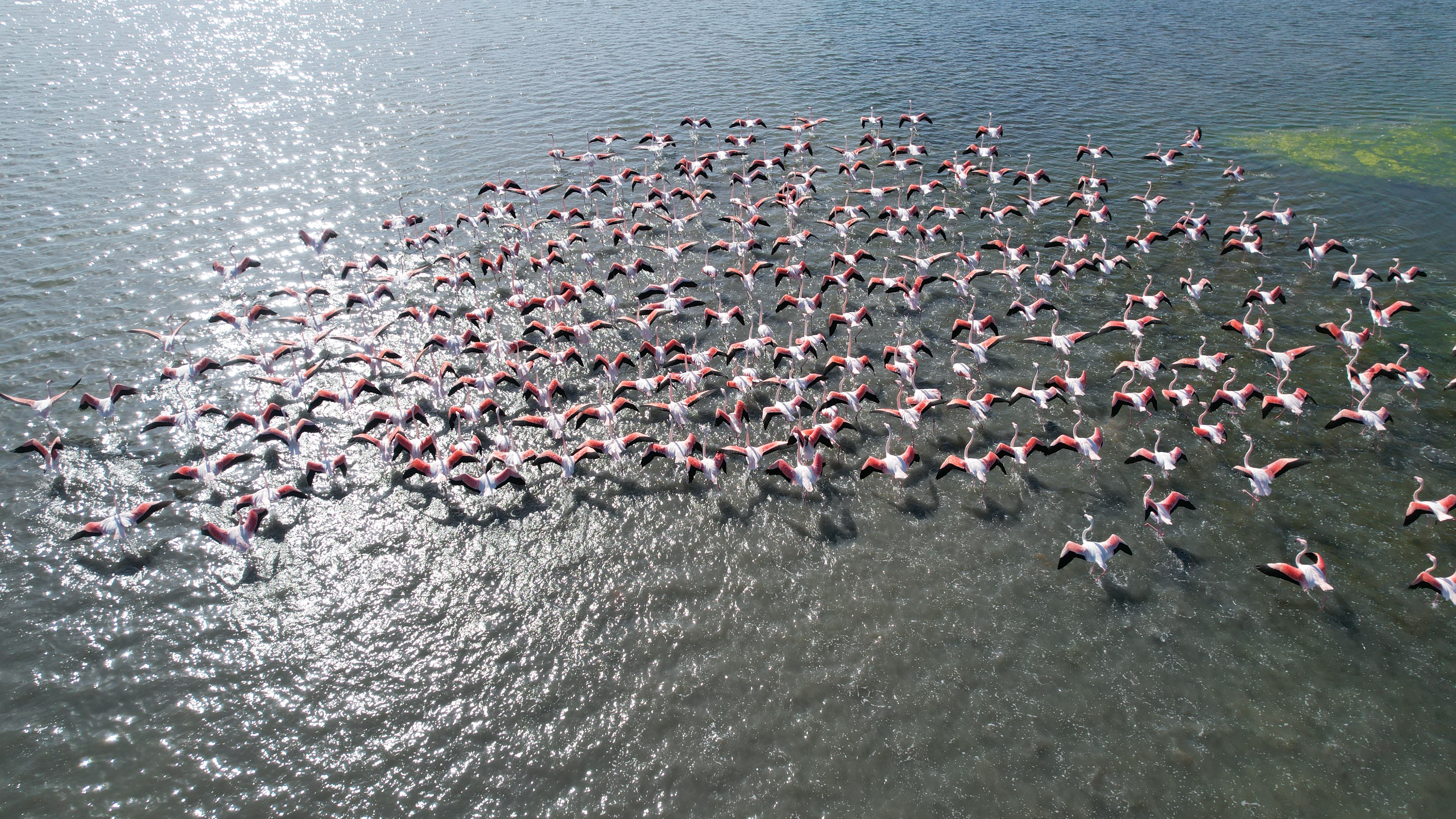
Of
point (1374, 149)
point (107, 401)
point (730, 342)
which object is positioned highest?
point (107, 401)

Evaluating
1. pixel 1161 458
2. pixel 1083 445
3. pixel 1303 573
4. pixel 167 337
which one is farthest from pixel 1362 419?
pixel 167 337

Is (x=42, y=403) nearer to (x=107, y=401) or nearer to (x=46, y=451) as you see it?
(x=107, y=401)

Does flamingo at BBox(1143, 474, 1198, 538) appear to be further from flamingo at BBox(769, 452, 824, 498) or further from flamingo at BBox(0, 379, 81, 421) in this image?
flamingo at BBox(0, 379, 81, 421)

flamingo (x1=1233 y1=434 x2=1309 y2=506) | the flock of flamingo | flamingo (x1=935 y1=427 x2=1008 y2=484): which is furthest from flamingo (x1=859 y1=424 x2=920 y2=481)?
flamingo (x1=1233 y1=434 x2=1309 y2=506)

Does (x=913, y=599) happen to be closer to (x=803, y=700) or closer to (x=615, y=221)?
(x=803, y=700)

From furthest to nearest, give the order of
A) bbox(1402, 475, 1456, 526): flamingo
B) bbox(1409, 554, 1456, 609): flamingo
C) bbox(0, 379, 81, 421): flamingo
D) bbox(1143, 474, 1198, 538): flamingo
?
1. bbox(0, 379, 81, 421): flamingo
2. bbox(1143, 474, 1198, 538): flamingo
3. bbox(1402, 475, 1456, 526): flamingo
4. bbox(1409, 554, 1456, 609): flamingo

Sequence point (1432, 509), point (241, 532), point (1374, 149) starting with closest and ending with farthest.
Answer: point (1432, 509)
point (241, 532)
point (1374, 149)
